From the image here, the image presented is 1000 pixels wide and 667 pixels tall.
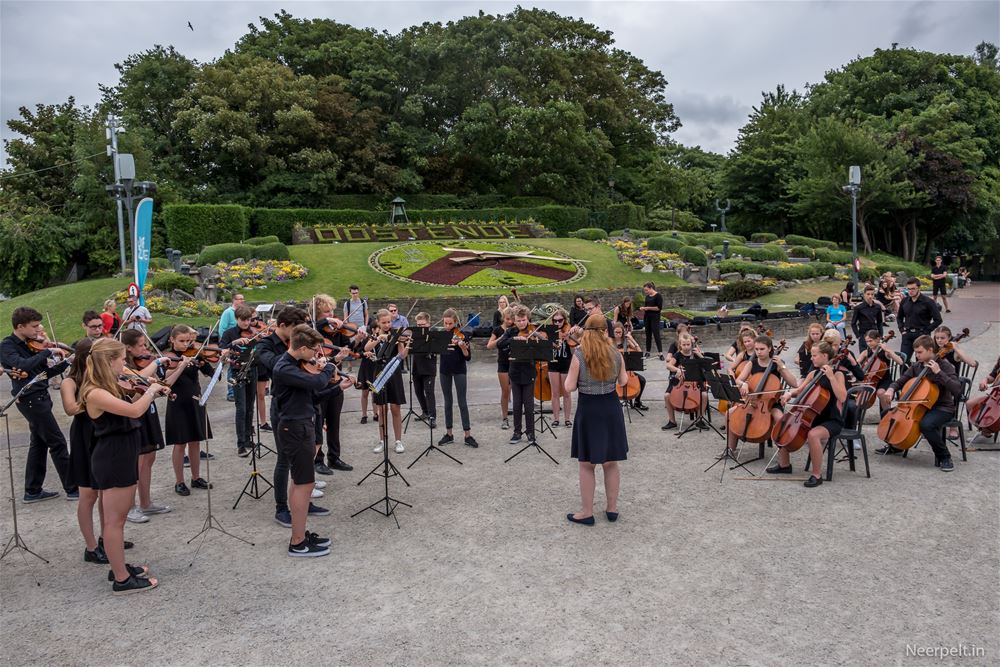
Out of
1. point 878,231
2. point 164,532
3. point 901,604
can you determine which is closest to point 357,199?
point 878,231

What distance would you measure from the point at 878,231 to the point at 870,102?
9.61 metres

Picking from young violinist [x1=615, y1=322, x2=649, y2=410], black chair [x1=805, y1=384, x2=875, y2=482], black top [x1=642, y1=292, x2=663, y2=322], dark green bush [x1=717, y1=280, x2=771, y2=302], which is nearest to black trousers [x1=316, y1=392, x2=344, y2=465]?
young violinist [x1=615, y1=322, x2=649, y2=410]

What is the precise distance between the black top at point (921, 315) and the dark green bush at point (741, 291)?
43.0ft

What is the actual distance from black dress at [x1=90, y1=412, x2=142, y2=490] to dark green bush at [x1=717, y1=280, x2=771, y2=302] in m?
24.4

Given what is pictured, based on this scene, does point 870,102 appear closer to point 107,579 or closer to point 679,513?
point 679,513

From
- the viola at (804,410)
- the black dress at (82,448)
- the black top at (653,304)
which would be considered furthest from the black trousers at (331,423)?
the black top at (653,304)

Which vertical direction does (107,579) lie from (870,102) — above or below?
below

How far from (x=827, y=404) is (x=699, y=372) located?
1.96 m

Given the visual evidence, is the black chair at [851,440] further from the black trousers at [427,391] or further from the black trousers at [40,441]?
the black trousers at [40,441]

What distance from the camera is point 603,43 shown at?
52344 mm

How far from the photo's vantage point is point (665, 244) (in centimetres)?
3191

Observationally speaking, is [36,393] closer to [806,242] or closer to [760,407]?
[760,407]

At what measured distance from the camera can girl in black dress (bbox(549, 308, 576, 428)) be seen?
11.1 m

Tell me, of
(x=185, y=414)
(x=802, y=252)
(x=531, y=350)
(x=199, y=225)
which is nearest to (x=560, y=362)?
(x=531, y=350)
